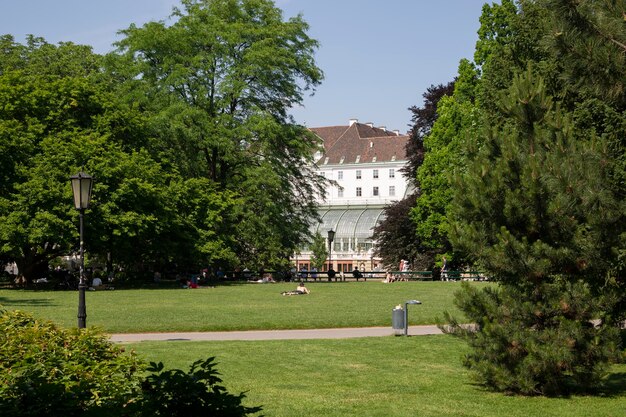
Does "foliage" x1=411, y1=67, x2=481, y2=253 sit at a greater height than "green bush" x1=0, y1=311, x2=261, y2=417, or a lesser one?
greater

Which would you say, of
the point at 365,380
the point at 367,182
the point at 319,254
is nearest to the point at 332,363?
the point at 365,380

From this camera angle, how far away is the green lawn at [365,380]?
13.3m

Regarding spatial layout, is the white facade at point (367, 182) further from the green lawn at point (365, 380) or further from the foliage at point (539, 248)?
the foliage at point (539, 248)

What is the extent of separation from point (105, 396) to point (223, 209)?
45.8 m

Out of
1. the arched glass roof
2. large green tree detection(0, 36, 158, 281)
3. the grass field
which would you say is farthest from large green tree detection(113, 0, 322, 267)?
the arched glass roof

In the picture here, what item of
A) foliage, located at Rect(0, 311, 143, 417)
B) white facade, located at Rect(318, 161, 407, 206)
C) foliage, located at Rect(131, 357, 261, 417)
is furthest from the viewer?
white facade, located at Rect(318, 161, 407, 206)

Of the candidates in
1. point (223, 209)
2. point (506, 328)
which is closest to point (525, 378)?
point (506, 328)

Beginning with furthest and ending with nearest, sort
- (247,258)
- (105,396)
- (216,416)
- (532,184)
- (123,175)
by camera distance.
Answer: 1. (247,258)
2. (123,175)
3. (532,184)
4. (105,396)
5. (216,416)

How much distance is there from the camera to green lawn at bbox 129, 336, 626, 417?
43.7ft

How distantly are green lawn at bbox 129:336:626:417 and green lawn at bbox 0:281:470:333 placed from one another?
13.2 ft

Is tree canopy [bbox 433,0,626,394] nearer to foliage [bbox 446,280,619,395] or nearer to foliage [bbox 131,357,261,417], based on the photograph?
foliage [bbox 446,280,619,395]

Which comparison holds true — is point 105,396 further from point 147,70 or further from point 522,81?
point 147,70

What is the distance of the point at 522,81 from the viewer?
46.8ft

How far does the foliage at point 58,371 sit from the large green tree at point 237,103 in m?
42.9
